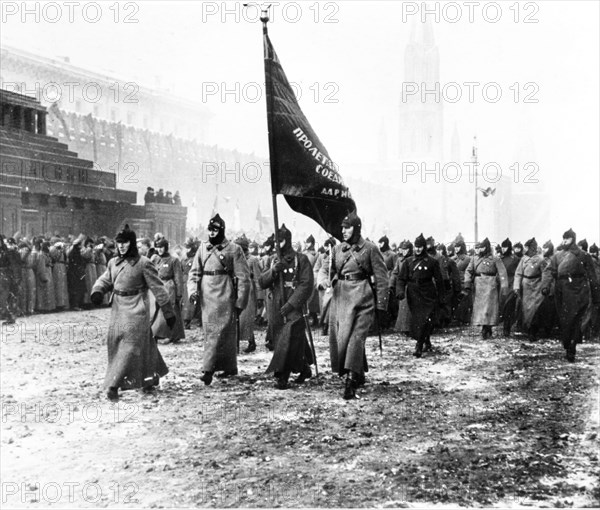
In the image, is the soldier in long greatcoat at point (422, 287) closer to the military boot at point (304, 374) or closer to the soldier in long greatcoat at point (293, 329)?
the soldier in long greatcoat at point (293, 329)

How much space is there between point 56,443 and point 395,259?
11167mm

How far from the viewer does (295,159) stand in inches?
363

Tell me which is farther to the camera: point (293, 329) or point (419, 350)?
point (419, 350)

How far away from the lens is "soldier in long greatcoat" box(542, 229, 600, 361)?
38.2ft

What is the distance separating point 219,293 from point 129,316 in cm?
138

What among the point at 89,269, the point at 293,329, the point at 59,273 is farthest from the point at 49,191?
the point at 293,329

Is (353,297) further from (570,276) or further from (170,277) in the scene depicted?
(170,277)

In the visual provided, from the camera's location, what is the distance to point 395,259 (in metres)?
17.1

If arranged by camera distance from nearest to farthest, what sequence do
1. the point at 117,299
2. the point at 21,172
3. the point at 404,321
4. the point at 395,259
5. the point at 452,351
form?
the point at 117,299
the point at 452,351
the point at 404,321
the point at 395,259
the point at 21,172

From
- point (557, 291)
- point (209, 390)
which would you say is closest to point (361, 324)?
point (209, 390)

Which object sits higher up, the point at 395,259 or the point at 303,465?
the point at 395,259

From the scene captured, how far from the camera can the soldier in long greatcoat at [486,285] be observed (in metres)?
14.7

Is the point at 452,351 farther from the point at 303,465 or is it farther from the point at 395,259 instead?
the point at 303,465

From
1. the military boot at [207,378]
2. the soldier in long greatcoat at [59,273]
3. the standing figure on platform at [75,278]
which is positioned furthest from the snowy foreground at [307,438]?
Answer: the standing figure on platform at [75,278]
